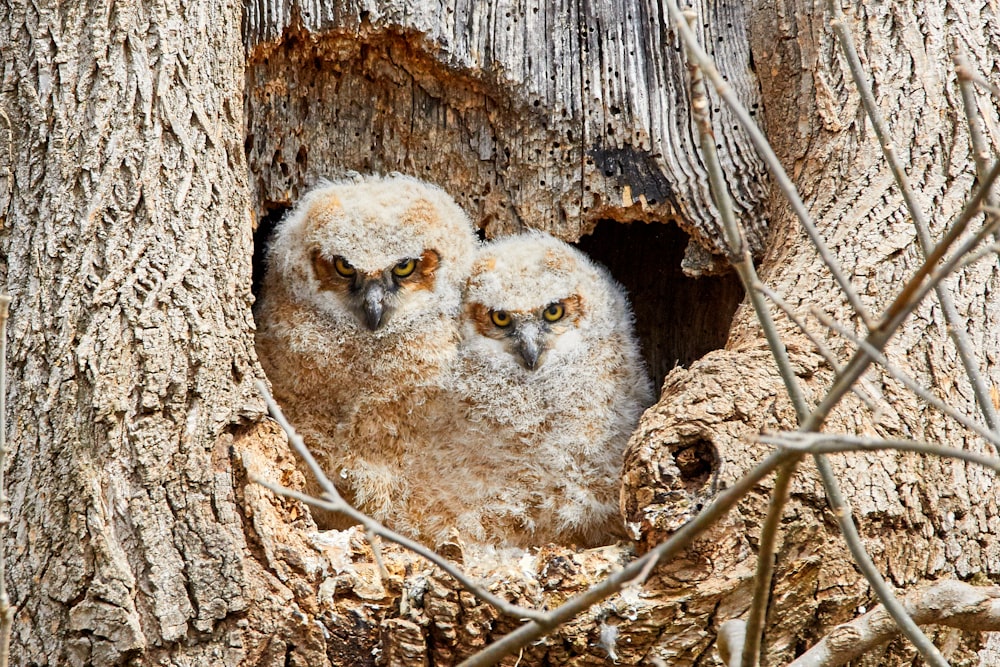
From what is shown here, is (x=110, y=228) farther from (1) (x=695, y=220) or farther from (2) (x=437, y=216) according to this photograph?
(1) (x=695, y=220)

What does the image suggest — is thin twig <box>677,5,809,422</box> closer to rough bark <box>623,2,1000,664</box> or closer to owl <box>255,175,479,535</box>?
rough bark <box>623,2,1000,664</box>

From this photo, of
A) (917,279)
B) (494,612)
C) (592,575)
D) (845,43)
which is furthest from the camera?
(592,575)

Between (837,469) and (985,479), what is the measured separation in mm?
405

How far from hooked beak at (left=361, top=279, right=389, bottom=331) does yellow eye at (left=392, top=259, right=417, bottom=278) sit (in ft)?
0.25

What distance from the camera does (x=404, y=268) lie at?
136 inches

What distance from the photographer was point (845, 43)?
1830mm

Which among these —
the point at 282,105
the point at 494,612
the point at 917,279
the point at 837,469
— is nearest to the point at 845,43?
the point at 917,279

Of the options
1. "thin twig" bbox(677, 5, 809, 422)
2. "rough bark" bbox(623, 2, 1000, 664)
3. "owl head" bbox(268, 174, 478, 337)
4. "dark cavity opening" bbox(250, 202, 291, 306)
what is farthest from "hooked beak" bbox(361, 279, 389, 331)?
"thin twig" bbox(677, 5, 809, 422)

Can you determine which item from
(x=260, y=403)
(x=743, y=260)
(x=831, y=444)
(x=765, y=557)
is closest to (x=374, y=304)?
(x=260, y=403)

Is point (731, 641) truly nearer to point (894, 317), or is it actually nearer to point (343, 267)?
point (894, 317)

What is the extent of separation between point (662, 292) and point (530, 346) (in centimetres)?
105

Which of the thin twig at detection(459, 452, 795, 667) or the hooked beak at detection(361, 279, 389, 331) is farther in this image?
the hooked beak at detection(361, 279, 389, 331)

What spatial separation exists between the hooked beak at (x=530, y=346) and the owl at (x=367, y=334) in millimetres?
252

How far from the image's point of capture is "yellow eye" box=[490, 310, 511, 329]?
11.4ft
